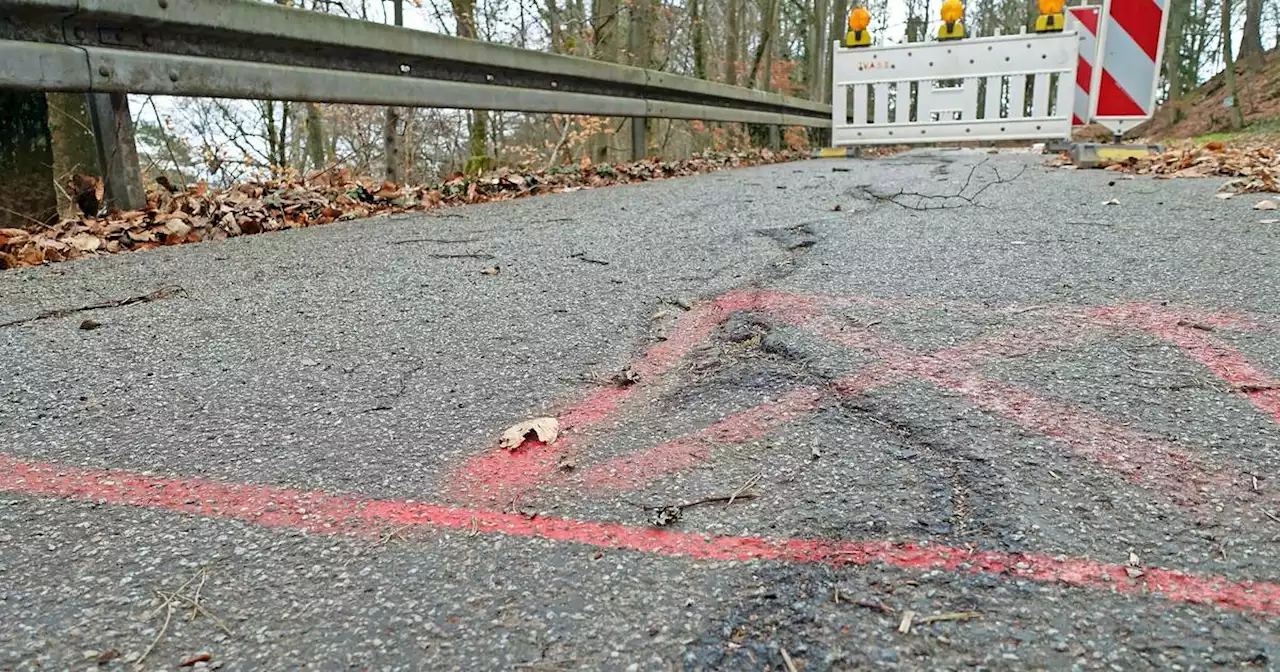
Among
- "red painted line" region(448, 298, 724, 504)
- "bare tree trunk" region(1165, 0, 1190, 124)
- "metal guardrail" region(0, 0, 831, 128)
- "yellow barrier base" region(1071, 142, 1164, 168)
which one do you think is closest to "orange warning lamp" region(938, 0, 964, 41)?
"yellow barrier base" region(1071, 142, 1164, 168)

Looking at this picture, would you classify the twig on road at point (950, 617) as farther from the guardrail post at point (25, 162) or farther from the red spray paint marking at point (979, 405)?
the guardrail post at point (25, 162)

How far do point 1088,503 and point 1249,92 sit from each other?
30609 millimetres

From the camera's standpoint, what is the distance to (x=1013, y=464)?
1208mm

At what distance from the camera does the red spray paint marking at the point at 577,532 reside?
3.02 ft

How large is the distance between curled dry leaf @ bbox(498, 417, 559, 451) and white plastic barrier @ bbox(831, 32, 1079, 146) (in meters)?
8.53

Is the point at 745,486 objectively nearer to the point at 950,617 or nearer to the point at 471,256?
the point at 950,617

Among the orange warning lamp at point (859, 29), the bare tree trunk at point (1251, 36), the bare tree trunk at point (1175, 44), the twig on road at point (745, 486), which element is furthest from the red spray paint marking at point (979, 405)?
the bare tree trunk at point (1175, 44)

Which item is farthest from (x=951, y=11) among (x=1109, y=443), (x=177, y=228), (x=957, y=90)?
(x=1109, y=443)

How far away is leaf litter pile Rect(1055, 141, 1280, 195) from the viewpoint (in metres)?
3.79

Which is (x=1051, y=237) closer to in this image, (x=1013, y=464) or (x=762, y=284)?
(x=762, y=284)

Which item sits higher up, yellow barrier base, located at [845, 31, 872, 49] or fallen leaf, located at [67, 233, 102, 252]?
yellow barrier base, located at [845, 31, 872, 49]

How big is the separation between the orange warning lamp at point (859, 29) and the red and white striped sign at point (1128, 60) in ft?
11.3

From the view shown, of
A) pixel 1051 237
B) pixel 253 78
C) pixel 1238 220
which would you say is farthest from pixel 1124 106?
pixel 253 78

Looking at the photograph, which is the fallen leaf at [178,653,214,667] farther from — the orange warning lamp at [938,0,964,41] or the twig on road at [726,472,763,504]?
the orange warning lamp at [938,0,964,41]
